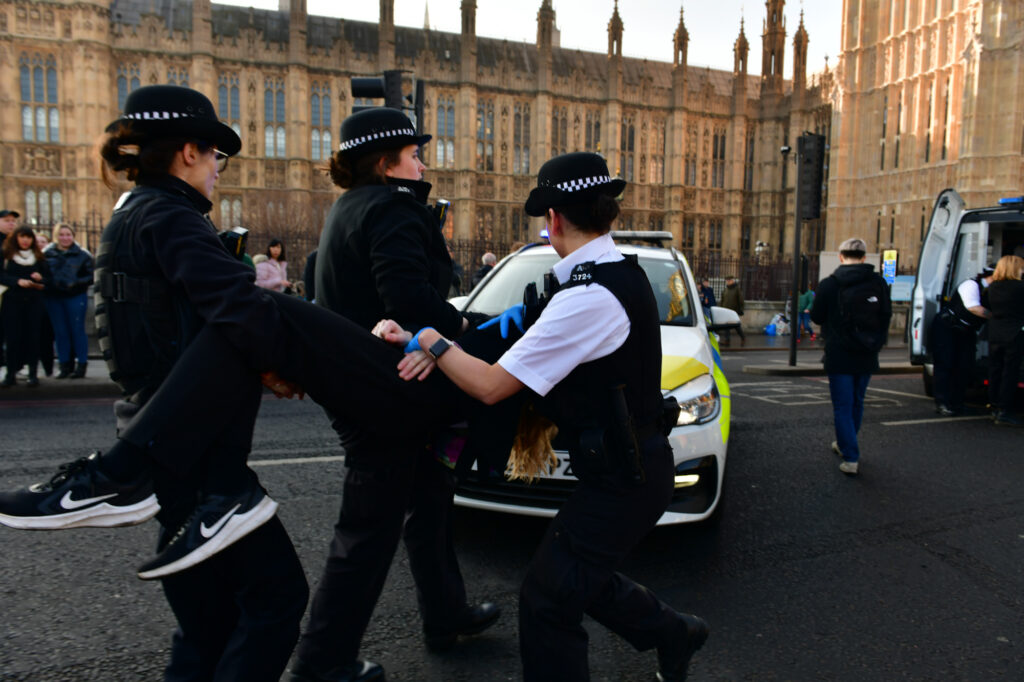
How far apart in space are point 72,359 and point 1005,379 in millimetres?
10938

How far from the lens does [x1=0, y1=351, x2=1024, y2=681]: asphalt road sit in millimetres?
2639

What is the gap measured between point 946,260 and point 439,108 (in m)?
32.9

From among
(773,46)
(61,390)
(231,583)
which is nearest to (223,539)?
(231,583)

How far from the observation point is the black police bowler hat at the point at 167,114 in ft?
6.04

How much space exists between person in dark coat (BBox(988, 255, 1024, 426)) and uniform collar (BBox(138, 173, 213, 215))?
8.21 m

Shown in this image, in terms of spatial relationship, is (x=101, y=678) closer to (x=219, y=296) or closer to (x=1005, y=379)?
(x=219, y=296)

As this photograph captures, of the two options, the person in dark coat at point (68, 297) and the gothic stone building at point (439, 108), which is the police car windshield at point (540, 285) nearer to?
the person in dark coat at point (68, 297)

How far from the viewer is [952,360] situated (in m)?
8.30

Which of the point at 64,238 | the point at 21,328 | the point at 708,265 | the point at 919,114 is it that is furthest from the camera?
the point at 919,114

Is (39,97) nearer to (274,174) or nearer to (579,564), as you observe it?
(274,174)

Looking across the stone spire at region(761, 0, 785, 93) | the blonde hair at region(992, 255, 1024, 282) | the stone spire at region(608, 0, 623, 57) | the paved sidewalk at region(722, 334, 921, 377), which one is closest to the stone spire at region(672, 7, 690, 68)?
the stone spire at region(608, 0, 623, 57)

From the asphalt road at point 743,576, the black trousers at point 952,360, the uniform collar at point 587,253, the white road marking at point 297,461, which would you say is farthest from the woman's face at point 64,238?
the black trousers at point 952,360

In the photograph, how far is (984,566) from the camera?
3637 millimetres

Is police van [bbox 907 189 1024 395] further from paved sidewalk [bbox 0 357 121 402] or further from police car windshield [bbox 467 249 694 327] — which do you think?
paved sidewalk [bbox 0 357 121 402]
